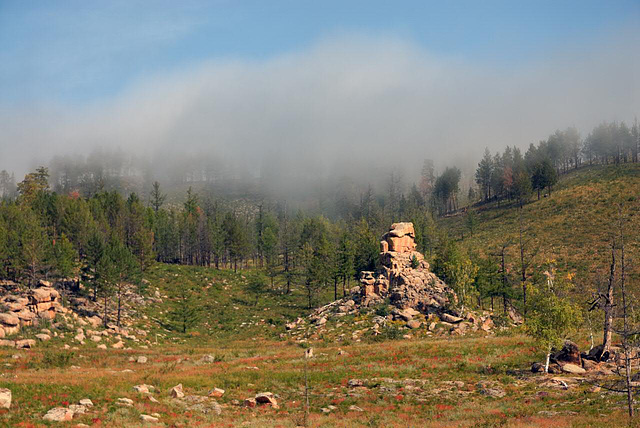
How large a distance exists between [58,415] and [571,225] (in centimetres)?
11396

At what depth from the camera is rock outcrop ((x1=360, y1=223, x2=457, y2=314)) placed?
69.1 m

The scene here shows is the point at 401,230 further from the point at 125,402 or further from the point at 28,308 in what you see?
the point at 28,308

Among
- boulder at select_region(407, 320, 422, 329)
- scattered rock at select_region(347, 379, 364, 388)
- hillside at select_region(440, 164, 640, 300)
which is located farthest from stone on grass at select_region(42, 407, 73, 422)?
hillside at select_region(440, 164, 640, 300)

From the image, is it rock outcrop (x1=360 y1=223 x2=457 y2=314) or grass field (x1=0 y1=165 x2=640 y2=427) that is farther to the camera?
rock outcrop (x1=360 y1=223 x2=457 y2=314)

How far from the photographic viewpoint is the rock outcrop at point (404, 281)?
6906 centimetres

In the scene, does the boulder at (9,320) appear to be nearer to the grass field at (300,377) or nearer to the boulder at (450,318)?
the grass field at (300,377)

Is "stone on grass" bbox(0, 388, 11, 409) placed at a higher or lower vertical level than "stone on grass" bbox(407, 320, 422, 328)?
higher

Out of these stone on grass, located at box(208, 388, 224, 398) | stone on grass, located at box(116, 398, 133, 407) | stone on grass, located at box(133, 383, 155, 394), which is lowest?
stone on grass, located at box(208, 388, 224, 398)

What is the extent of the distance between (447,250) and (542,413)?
55.5 metres

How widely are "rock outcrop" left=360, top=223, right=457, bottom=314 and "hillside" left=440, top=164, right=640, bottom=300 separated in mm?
12992

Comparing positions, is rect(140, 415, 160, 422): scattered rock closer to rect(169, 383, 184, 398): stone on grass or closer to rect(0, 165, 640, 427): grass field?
rect(0, 165, 640, 427): grass field

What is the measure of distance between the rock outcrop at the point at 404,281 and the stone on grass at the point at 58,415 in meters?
52.2

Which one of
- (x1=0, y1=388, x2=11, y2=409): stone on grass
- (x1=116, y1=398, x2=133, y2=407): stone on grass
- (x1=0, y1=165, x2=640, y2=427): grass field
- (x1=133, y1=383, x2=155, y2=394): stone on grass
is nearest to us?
(x1=0, y1=388, x2=11, y2=409): stone on grass

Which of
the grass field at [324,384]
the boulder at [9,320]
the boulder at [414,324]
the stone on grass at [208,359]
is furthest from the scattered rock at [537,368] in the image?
the boulder at [9,320]
